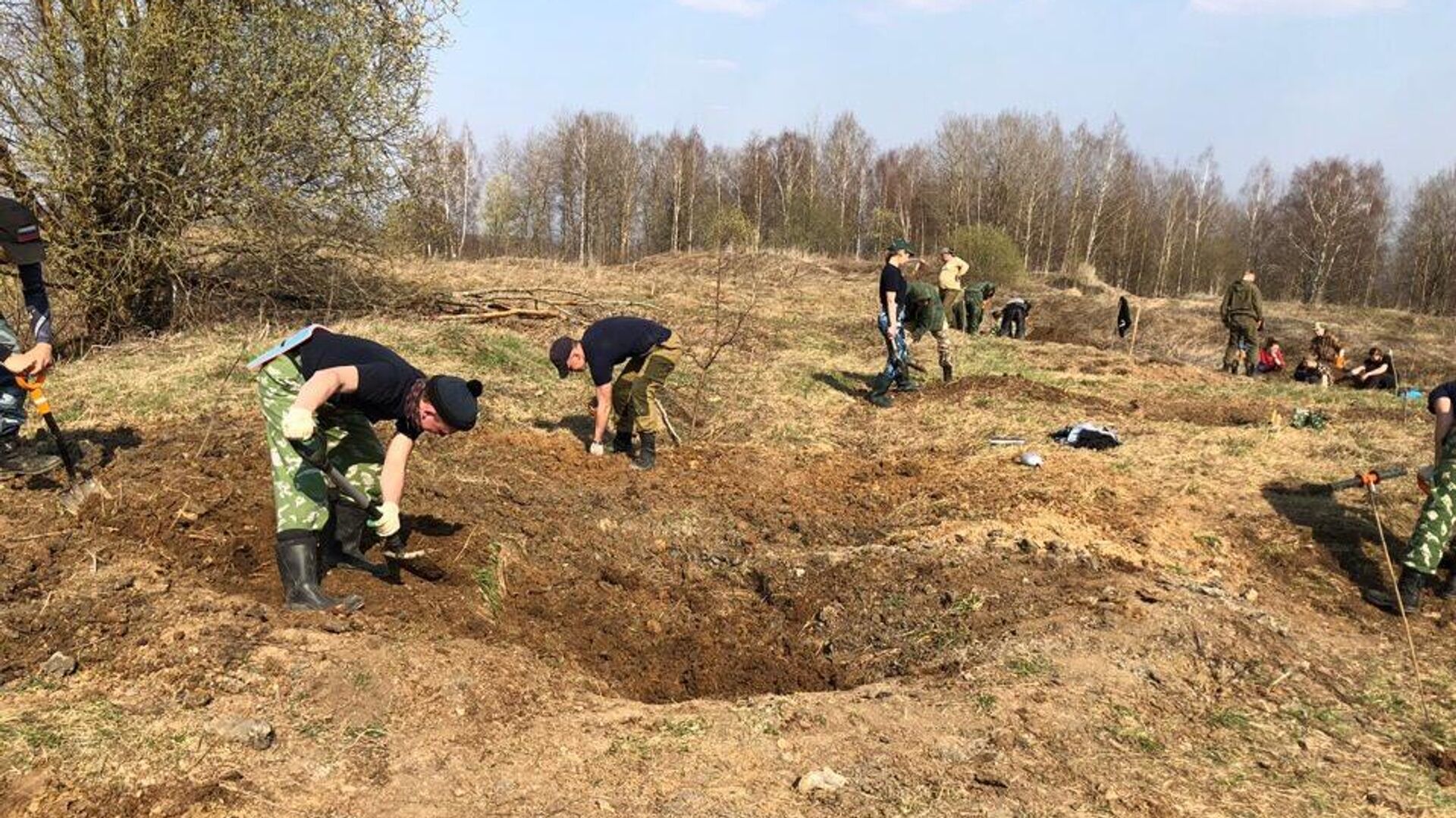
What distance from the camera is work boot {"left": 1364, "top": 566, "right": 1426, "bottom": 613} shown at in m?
4.89

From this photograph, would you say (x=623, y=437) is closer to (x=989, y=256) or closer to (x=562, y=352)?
(x=562, y=352)

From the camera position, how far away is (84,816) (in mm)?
2432

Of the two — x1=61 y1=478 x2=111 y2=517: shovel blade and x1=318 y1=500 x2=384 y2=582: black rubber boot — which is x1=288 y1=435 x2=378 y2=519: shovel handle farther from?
x1=61 y1=478 x2=111 y2=517: shovel blade

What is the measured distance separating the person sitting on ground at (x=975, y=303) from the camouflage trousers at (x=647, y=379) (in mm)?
10964

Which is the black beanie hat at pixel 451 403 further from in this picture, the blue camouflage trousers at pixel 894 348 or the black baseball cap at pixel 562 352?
the blue camouflage trousers at pixel 894 348

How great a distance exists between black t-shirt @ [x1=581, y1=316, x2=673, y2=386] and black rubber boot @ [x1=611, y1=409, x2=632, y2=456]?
547mm

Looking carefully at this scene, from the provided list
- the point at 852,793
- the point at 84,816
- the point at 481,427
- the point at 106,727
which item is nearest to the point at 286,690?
the point at 106,727

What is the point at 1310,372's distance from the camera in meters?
13.5

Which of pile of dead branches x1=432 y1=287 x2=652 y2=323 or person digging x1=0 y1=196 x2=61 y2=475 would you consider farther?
pile of dead branches x1=432 y1=287 x2=652 y2=323

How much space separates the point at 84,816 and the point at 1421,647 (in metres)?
5.78

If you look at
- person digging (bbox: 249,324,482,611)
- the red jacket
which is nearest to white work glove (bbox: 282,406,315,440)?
person digging (bbox: 249,324,482,611)

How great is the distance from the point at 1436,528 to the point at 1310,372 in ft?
32.9

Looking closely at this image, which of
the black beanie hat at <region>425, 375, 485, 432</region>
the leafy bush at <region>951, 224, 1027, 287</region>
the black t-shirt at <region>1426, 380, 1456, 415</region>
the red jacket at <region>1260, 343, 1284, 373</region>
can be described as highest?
the leafy bush at <region>951, 224, 1027, 287</region>

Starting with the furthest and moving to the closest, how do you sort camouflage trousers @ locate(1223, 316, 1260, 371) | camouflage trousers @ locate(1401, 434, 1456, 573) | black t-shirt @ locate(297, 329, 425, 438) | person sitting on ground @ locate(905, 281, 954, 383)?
camouflage trousers @ locate(1223, 316, 1260, 371)
person sitting on ground @ locate(905, 281, 954, 383)
camouflage trousers @ locate(1401, 434, 1456, 573)
black t-shirt @ locate(297, 329, 425, 438)
